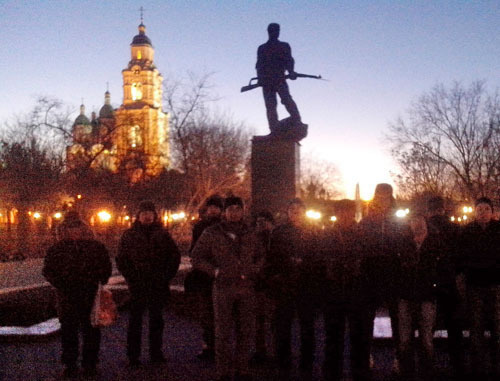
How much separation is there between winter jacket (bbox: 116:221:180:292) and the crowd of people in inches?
0.4

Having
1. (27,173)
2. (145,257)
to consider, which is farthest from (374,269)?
(27,173)

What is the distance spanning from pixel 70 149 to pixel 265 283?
30855mm

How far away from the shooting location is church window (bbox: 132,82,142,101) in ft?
326

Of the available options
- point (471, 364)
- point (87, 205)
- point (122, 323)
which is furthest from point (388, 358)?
point (87, 205)

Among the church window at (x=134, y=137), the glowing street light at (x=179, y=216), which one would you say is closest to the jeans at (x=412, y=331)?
the church window at (x=134, y=137)

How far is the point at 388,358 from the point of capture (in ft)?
23.7

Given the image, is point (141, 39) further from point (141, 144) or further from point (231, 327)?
point (231, 327)

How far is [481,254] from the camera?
644cm

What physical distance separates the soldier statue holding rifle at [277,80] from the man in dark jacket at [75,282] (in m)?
5.76

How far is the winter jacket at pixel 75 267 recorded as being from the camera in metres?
6.57

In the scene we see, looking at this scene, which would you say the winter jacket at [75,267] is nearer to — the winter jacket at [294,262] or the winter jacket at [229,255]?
Answer: the winter jacket at [229,255]

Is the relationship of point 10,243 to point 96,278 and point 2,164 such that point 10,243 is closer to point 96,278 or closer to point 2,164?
point 2,164

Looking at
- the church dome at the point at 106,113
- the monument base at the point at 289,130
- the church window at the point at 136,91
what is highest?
the church window at the point at 136,91

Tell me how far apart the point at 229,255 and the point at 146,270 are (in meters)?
1.35
